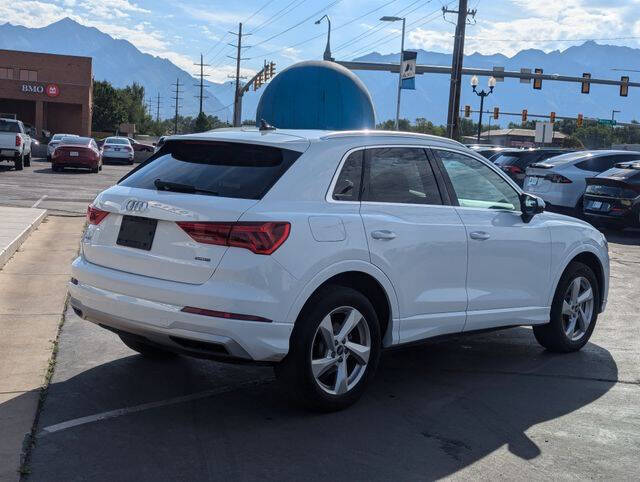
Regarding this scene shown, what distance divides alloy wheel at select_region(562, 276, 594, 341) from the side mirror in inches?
34.0

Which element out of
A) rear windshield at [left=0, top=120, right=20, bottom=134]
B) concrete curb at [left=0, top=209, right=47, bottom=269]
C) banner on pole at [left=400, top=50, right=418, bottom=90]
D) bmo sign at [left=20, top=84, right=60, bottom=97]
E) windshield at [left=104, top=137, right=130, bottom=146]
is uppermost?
bmo sign at [left=20, top=84, right=60, bottom=97]

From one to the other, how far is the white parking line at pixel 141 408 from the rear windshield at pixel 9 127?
2518 cm

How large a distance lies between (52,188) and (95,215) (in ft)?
54.8

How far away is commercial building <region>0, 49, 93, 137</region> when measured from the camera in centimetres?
6812

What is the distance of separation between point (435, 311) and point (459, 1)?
2456cm

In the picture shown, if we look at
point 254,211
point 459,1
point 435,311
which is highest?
point 459,1

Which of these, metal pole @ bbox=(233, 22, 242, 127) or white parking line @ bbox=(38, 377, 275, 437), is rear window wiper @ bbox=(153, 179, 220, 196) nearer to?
white parking line @ bbox=(38, 377, 275, 437)

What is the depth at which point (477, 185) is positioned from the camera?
20.3 ft

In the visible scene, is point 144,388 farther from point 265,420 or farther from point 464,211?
point 464,211

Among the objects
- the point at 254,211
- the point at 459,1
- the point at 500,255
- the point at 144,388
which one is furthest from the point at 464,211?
the point at 459,1

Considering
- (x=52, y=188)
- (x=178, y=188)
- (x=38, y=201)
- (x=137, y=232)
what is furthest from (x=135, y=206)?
(x=52, y=188)

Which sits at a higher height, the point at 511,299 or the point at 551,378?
the point at 511,299

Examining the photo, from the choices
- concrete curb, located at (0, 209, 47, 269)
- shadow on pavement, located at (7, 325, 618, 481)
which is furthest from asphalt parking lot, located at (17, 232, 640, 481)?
concrete curb, located at (0, 209, 47, 269)

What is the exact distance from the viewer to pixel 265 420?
496cm
